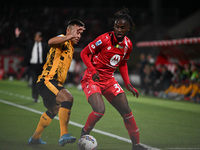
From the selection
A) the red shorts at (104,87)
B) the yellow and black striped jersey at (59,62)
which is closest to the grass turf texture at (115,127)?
the red shorts at (104,87)

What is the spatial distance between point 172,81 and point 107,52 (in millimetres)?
11798

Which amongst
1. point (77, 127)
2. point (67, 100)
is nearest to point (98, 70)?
point (67, 100)

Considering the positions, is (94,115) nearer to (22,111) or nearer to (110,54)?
(110,54)

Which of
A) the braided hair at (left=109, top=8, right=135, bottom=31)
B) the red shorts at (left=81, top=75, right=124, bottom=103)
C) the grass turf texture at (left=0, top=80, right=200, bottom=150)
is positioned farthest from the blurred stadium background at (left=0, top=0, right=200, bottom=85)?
the red shorts at (left=81, top=75, right=124, bottom=103)

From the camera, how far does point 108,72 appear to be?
6.66 meters

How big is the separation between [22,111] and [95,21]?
85.3 ft

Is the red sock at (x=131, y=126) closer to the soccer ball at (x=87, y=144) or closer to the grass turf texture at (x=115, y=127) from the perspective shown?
the grass turf texture at (x=115, y=127)

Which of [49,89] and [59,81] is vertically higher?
[59,81]

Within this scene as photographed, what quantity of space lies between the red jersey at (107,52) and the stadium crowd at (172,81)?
31.8 feet

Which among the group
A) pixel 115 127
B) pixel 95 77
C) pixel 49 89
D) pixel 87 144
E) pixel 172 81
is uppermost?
pixel 95 77

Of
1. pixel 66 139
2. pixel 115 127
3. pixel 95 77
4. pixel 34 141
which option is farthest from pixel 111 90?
pixel 115 127

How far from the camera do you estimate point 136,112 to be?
12.3 meters

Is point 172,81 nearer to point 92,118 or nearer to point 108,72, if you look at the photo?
point 108,72

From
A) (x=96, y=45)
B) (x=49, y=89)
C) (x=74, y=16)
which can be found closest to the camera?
(x=49, y=89)
